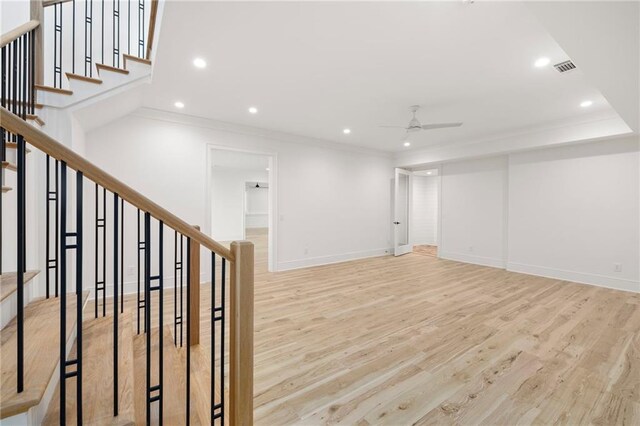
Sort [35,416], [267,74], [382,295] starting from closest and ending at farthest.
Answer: [35,416]
[267,74]
[382,295]

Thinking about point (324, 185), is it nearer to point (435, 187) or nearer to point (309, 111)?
point (309, 111)

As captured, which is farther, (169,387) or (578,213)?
(578,213)

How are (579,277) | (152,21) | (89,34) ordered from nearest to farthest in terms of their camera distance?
1. (152,21)
2. (89,34)
3. (579,277)

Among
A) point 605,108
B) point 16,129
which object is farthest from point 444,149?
point 16,129

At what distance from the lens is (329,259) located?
6.21 metres

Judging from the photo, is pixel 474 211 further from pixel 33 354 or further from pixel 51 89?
pixel 51 89

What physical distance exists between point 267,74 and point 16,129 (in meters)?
2.49

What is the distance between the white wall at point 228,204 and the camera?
977cm

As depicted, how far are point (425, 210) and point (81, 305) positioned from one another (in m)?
9.18

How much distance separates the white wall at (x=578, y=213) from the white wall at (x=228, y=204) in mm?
8061

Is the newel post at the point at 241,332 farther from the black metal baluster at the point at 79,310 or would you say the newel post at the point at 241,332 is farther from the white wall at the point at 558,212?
the white wall at the point at 558,212

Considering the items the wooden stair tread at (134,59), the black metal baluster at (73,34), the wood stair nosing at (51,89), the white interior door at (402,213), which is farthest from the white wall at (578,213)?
the black metal baluster at (73,34)

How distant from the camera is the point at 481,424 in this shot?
169 cm

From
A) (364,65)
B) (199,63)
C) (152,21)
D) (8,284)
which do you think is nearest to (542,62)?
(364,65)
